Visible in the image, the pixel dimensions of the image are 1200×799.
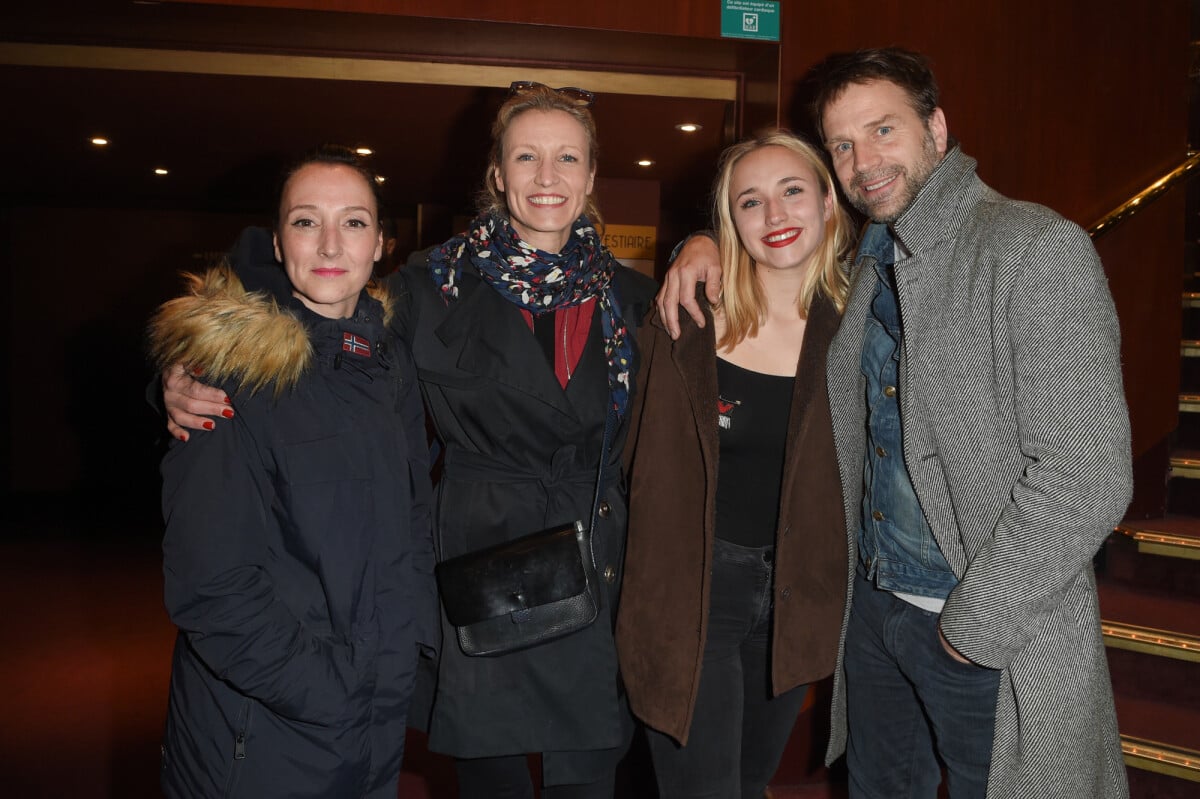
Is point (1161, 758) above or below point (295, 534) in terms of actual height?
below

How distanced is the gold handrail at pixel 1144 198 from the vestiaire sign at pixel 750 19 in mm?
1286

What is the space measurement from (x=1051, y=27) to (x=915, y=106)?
1.92 m

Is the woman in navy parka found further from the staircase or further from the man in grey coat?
the staircase

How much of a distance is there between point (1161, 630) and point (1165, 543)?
0.39m

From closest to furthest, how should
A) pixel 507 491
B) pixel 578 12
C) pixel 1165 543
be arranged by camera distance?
pixel 507 491 → pixel 578 12 → pixel 1165 543

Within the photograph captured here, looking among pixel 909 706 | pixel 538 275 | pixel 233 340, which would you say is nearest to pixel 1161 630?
pixel 909 706

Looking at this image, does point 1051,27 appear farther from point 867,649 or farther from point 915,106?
point 867,649

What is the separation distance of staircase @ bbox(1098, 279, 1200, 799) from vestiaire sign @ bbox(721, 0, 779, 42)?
217 centimetres

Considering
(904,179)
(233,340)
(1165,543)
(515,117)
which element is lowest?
(1165,543)

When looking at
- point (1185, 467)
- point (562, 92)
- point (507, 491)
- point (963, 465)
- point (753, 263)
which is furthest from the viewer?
point (1185, 467)

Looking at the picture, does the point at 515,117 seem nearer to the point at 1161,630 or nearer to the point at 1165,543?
the point at 1161,630

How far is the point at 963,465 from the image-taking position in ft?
5.06

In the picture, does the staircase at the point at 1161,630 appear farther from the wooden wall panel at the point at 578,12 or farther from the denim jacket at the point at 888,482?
the wooden wall panel at the point at 578,12

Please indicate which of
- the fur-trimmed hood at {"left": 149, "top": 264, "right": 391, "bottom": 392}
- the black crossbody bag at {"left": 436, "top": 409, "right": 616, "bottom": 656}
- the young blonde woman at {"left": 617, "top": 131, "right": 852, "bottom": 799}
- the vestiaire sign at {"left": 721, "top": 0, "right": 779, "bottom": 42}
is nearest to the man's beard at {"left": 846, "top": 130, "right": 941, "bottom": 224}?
the young blonde woman at {"left": 617, "top": 131, "right": 852, "bottom": 799}
